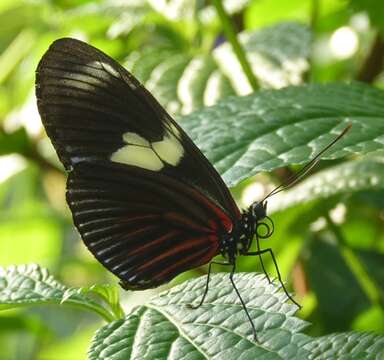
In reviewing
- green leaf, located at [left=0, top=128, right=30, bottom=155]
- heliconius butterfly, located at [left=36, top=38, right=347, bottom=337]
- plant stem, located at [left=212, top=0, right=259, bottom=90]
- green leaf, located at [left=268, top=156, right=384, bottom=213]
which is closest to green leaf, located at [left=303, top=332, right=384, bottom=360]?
heliconius butterfly, located at [left=36, top=38, right=347, bottom=337]

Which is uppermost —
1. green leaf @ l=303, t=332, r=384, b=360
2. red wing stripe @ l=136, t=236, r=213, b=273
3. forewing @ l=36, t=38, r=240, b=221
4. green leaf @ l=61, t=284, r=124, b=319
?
forewing @ l=36, t=38, r=240, b=221

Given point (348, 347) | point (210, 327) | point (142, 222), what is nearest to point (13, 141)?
point (142, 222)

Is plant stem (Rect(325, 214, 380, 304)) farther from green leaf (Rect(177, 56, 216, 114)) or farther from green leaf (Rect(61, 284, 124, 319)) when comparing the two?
green leaf (Rect(61, 284, 124, 319))

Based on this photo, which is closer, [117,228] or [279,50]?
[117,228]

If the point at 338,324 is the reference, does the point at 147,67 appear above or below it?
above

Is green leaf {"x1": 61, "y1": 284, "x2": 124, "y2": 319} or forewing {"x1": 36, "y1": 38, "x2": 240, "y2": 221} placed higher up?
forewing {"x1": 36, "y1": 38, "x2": 240, "y2": 221}

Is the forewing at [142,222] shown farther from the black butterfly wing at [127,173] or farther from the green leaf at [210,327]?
the green leaf at [210,327]

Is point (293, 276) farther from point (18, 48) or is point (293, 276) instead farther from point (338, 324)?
point (18, 48)

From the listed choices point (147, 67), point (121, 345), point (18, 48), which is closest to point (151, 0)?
point (147, 67)
